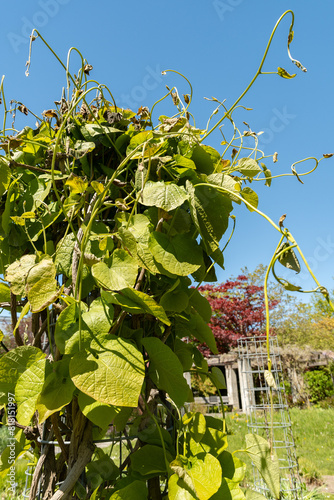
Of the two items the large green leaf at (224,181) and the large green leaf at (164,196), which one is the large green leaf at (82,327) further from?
the large green leaf at (224,181)

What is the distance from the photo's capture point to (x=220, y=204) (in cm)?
A: 68

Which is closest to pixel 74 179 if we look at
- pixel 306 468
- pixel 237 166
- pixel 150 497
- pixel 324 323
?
pixel 237 166

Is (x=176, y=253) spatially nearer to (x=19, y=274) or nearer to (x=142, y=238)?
(x=142, y=238)

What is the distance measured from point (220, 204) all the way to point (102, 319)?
31 cm

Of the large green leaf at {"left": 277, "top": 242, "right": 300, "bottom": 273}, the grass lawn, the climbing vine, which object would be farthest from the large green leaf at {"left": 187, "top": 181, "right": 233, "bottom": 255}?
the grass lawn

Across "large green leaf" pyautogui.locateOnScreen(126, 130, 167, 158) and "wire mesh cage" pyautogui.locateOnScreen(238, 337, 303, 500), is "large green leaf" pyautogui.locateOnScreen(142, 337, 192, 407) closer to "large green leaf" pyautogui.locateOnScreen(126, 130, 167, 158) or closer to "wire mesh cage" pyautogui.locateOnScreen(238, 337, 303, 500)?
"wire mesh cage" pyautogui.locateOnScreen(238, 337, 303, 500)

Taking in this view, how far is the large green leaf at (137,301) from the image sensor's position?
0.57 meters

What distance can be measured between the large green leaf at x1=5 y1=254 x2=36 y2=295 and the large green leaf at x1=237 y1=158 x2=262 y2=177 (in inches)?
19.2

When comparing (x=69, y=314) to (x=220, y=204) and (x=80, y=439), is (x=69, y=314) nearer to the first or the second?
(x=80, y=439)

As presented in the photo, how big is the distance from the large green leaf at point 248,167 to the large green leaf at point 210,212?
0.15 meters

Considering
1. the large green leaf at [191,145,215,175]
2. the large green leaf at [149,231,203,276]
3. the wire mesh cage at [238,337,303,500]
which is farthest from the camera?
the wire mesh cage at [238,337,303,500]

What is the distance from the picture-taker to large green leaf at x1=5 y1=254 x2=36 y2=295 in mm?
669

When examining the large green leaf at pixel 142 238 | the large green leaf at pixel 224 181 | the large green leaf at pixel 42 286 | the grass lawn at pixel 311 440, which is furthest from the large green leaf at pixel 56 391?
the grass lawn at pixel 311 440

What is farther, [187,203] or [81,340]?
[187,203]
